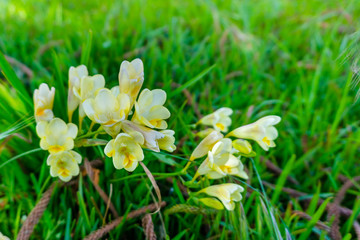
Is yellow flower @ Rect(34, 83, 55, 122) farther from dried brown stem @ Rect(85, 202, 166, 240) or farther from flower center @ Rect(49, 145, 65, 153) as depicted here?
dried brown stem @ Rect(85, 202, 166, 240)

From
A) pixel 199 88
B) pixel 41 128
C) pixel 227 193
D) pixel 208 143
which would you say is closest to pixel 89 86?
pixel 41 128

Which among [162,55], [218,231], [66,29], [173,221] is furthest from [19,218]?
[66,29]

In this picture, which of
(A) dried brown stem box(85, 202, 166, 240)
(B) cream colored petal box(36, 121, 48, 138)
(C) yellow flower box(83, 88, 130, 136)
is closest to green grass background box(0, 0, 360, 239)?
(A) dried brown stem box(85, 202, 166, 240)

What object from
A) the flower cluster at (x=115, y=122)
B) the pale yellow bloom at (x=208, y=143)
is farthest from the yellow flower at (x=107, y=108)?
the pale yellow bloom at (x=208, y=143)

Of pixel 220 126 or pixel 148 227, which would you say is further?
pixel 220 126

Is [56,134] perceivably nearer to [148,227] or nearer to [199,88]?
[148,227]

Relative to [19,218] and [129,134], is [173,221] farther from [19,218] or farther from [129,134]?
[19,218]
